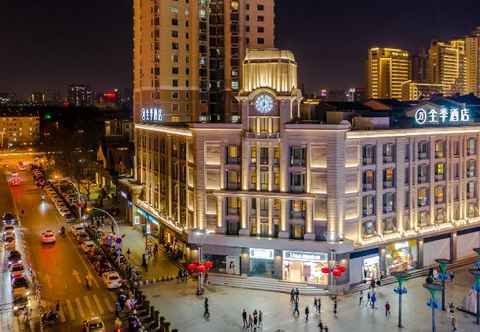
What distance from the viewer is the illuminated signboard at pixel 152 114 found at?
7962 cm

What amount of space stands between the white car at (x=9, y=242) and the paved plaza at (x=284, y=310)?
20.9 metres

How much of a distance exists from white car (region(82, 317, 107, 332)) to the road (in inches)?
80.8

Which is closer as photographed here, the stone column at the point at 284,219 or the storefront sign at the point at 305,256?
the storefront sign at the point at 305,256

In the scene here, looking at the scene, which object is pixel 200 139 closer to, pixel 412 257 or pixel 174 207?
pixel 174 207

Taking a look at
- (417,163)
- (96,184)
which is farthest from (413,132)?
(96,184)

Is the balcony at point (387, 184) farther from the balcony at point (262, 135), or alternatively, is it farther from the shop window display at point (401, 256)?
the balcony at point (262, 135)

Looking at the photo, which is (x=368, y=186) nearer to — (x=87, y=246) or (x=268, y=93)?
(x=268, y=93)

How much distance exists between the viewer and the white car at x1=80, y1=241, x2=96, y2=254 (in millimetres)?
63769

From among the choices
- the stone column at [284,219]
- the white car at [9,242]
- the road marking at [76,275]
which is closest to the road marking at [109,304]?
the road marking at [76,275]

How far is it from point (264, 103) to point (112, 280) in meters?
22.3

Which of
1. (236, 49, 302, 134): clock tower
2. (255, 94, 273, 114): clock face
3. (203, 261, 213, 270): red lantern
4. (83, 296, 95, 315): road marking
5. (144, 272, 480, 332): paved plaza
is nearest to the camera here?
(144, 272, 480, 332): paved plaza

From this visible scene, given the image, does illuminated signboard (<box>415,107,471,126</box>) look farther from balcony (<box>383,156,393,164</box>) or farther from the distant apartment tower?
the distant apartment tower

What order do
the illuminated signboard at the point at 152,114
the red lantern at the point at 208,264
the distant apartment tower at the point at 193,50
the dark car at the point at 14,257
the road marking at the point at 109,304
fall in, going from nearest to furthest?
the road marking at the point at 109,304, the red lantern at the point at 208,264, the dark car at the point at 14,257, the illuminated signboard at the point at 152,114, the distant apartment tower at the point at 193,50

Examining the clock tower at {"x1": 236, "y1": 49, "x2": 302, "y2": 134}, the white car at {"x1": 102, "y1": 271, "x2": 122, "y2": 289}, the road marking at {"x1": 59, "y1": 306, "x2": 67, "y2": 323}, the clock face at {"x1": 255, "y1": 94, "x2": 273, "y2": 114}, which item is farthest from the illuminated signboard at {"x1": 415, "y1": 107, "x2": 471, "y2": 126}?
the road marking at {"x1": 59, "y1": 306, "x2": 67, "y2": 323}
